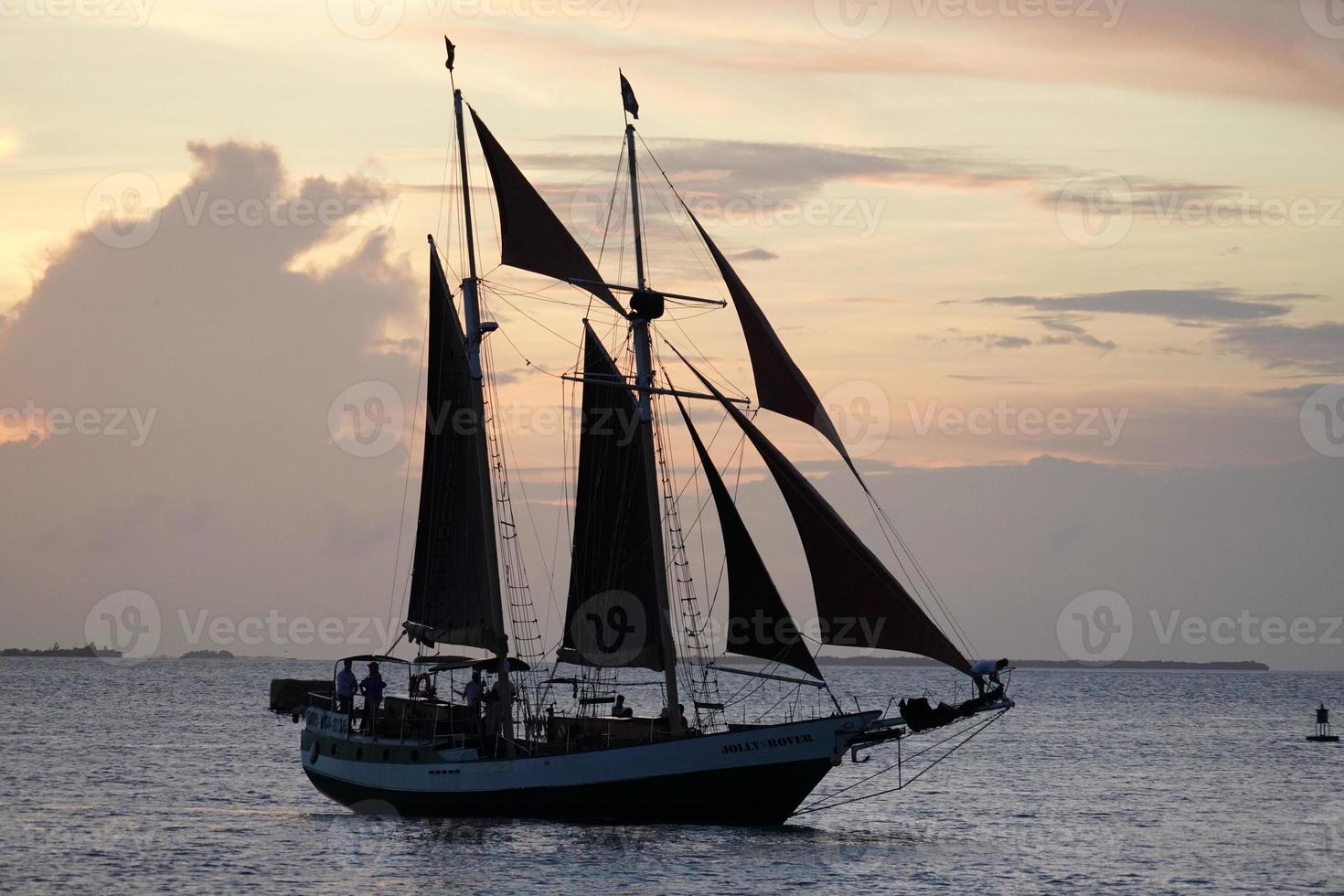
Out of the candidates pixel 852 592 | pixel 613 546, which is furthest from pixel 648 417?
pixel 852 592

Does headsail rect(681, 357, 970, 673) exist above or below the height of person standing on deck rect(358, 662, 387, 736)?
above

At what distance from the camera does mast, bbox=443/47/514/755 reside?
156ft

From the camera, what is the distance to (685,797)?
43.8 m

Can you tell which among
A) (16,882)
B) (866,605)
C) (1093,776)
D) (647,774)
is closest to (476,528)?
(647,774)

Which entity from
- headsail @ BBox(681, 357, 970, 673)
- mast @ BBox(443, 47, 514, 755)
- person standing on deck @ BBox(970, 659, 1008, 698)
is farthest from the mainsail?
person standing on deck @ BBox(970, 659, 1008, 698)

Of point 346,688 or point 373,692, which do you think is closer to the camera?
point 373,692

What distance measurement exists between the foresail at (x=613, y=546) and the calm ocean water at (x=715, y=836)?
4.82m

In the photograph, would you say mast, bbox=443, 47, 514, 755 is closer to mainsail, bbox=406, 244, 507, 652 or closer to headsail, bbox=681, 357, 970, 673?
mainsail, bbox=406, 244, 507, 652

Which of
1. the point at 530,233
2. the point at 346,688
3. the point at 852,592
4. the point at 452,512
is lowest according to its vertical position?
the point at 346,688

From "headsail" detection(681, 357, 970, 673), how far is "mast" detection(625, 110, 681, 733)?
4.38 meters

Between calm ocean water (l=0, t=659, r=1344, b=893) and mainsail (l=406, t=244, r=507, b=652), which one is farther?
mainsail (l=406, t=244, r=507, b=652)

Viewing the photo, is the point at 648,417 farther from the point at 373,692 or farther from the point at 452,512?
the point at 373,692

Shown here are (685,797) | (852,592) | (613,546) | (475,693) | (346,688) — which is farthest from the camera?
(346,688)

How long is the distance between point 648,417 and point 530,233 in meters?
5.93
